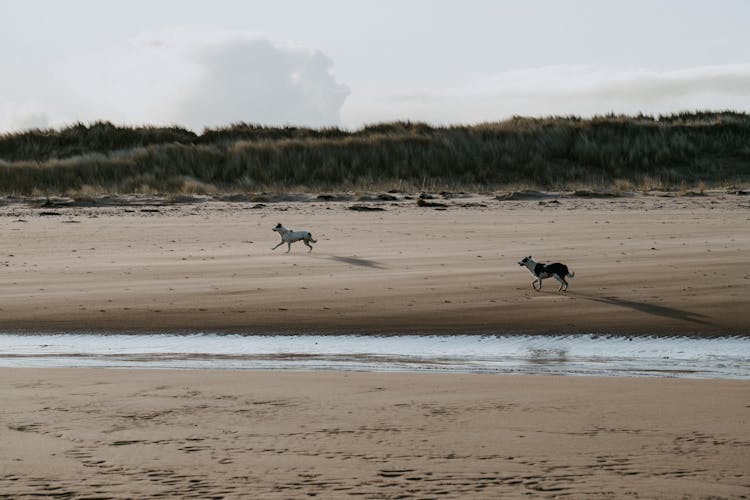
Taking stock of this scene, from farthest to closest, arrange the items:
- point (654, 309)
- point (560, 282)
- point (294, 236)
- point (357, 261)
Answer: point (294, 236) → point (357, 261) → point (560, 282) → point (654, 309)

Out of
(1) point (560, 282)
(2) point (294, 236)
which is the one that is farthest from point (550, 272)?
(2) point (294, 236)

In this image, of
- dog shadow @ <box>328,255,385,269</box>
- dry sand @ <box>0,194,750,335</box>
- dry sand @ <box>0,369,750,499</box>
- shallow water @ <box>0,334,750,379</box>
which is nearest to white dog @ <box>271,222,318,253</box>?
dry sand @ <box>0,194,750,335</box>

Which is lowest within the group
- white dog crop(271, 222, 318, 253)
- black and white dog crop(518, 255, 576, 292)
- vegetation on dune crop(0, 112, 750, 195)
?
black and white dog crop(518, 255, 576, 292)

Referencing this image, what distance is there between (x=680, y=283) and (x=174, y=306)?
5621 millimetres

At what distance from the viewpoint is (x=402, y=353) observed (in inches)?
353

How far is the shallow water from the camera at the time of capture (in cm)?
809

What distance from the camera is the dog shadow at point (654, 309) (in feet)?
34.3

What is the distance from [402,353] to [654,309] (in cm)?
321

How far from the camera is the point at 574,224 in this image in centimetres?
1959

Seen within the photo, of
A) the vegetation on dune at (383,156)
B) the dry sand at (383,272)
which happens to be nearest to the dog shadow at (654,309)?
the dry sand at (383,272)

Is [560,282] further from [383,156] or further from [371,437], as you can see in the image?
[383,156]

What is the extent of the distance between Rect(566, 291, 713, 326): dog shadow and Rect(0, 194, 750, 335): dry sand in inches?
1.1

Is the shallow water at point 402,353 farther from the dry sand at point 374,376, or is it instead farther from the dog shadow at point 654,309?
the dog shadow at point 654,309

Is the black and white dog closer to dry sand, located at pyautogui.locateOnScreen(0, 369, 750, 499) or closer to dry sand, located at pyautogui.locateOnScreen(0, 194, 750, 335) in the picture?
dry sand, located at pyautogui.locateOnScreen(0, 194, 750, 335)
